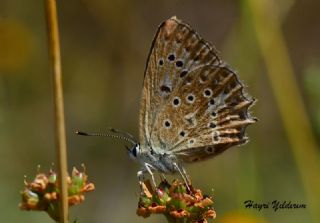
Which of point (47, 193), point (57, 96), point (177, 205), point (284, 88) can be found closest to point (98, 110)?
point (284, 88)

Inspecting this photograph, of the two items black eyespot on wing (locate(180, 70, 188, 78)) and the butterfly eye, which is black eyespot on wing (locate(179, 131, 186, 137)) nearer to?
the butterfly eye

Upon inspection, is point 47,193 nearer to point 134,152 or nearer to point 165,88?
point 134,152

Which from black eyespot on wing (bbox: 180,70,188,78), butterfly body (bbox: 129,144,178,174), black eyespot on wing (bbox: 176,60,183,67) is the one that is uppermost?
black eyespot on wing (bbox: 176,60,183,67)

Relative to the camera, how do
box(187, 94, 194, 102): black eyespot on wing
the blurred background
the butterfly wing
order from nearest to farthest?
the butterfly wing → box(187, 94, 194, 102): black eyespot on wing → the blurred background

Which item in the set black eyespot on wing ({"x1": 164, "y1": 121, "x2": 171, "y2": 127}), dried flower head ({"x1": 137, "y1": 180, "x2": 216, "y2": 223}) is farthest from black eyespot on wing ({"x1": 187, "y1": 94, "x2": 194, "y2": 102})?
dried flower head ({"x1": 137, "y1": 180, "x2": 216, "y2": 223})

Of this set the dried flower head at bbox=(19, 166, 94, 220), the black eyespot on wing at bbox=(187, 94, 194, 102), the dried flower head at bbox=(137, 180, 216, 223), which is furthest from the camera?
the black eyespot on wing at bbox=(187, 94, 194, 102)

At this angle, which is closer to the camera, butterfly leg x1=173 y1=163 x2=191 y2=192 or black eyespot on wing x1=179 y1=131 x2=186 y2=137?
butterfly leg x1=173 y1=163 x2=191 y2=192

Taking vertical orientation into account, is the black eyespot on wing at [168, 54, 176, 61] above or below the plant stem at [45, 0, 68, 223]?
above
